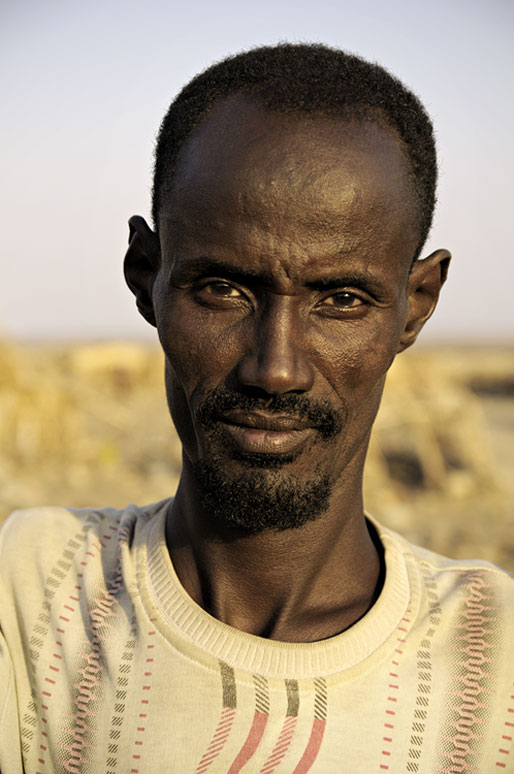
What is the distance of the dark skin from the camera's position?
1474 mm

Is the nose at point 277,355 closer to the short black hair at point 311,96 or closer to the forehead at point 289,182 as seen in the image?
the forehead at point 289,182

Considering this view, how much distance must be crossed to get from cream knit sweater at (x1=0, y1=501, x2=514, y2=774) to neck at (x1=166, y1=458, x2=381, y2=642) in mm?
75

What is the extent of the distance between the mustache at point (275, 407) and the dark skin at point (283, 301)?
0.01 metres

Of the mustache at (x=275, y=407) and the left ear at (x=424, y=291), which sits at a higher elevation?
the left ear at (x=424, y=291)

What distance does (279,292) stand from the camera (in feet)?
4.91

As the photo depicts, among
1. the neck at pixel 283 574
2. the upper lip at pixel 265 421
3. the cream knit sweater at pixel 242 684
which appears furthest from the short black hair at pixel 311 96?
the cream knit sweater at pixel 242 684

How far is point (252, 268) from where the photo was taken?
1482 mm

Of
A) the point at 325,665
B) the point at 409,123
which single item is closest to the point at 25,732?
the point at 325,665

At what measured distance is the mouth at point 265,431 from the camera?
1.53 metres

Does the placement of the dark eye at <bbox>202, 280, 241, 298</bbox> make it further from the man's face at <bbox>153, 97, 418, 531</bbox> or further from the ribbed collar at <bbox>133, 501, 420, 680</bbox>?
the ribbed collar at <bbox>133, 501, 420, 680</bbox>

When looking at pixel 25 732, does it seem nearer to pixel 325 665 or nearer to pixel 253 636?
pixel 253 636

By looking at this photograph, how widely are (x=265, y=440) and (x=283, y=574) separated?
357 mm

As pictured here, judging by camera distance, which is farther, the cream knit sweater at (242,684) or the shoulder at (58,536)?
the shoulder at (58,536)

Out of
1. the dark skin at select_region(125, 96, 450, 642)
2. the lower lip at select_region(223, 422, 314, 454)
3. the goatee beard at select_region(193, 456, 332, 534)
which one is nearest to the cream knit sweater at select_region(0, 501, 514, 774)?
the dark skin at select_region(125, 96, 450, 642)
